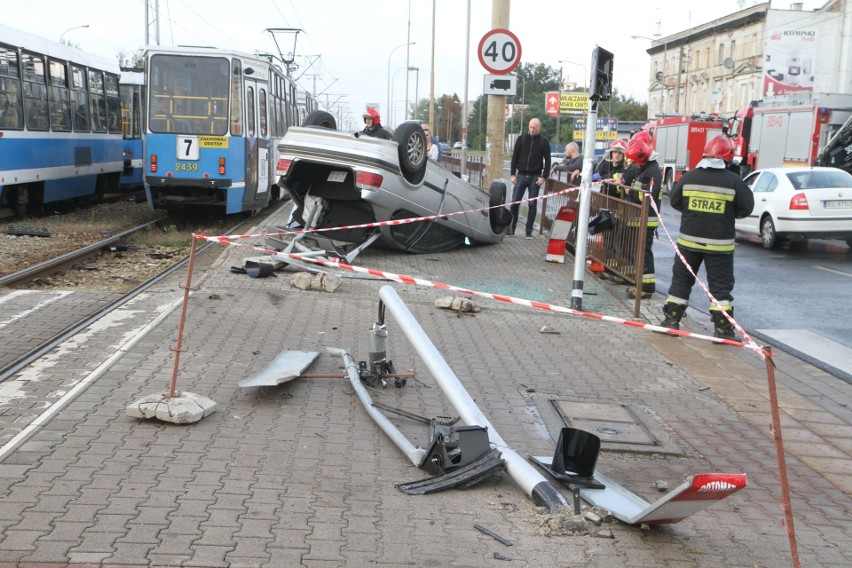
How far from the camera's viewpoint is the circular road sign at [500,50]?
46.2 feet

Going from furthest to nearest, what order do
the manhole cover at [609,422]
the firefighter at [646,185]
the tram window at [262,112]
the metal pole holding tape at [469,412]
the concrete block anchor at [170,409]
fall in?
the tram window at [262,112], the firefighter at [646,185], the manhole cover at [609,422], the concrete block anchor at [170,409], the metal pole holding tape at [469,412]

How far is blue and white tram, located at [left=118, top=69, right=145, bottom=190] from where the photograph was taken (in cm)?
2403

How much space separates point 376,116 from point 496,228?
264 cm

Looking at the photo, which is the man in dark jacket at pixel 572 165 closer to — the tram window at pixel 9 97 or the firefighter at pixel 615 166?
the firefighter at pixel 615 166

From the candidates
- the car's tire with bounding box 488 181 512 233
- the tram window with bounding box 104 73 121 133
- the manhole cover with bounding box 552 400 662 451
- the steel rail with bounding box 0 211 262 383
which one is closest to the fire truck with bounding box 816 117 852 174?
the car's tire with bounding box 488 181 512 233

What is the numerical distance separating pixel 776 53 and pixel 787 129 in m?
33.7

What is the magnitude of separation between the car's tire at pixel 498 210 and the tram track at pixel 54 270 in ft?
15.3

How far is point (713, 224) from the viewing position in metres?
8.81

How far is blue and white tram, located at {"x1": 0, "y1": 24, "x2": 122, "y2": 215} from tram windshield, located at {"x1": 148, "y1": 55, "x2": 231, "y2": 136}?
2436 mm

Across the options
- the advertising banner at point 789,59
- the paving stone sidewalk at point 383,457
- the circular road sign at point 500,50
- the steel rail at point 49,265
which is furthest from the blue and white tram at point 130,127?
the advertising banner at point 789,59

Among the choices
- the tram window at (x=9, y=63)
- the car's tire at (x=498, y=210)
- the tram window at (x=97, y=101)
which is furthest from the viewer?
the tram window at (x=97, y=101)

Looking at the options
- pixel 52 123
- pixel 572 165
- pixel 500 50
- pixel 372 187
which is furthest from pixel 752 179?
pixel 52 123

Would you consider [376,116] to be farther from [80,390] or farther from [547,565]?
[547,565]

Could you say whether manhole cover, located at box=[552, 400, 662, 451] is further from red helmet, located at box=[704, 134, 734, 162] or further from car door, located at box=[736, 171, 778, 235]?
car door, located at box=[736, 171, 778, 235]
